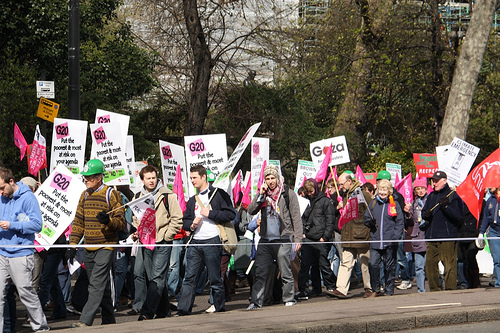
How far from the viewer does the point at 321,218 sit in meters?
12.0

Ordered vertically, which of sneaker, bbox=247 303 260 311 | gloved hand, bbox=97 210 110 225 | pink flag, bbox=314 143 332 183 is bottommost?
sneaker, bbox=247 303 260 311

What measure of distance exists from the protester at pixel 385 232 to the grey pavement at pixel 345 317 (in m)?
0.79

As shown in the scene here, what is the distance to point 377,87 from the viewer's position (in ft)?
74.0

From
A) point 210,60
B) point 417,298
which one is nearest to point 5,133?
point 210,60

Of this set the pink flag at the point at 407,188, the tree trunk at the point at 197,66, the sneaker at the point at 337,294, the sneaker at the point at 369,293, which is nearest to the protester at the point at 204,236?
the sneaker at the point at 337,294

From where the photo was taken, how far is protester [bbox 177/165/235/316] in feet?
30.8

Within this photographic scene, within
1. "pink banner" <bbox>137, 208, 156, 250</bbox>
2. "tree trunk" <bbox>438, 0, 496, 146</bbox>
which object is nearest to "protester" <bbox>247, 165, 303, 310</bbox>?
"pink banner" <bbox>137, 208, 156, 250</bbox>

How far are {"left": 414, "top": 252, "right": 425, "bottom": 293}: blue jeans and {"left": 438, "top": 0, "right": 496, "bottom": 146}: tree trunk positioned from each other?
7329 millimetres

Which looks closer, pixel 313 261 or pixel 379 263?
pixel 379 263

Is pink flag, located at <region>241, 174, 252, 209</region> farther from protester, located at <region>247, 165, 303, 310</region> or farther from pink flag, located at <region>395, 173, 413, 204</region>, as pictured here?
protester, located at <region>247, 165, 303, 310</region>

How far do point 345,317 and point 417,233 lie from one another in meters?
4.57

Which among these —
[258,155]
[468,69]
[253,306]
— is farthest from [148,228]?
[468,69]

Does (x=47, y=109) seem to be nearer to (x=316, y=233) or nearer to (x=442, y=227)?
(x=316, y=233)

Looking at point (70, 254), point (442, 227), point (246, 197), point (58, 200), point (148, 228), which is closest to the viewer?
point (58, 200)
